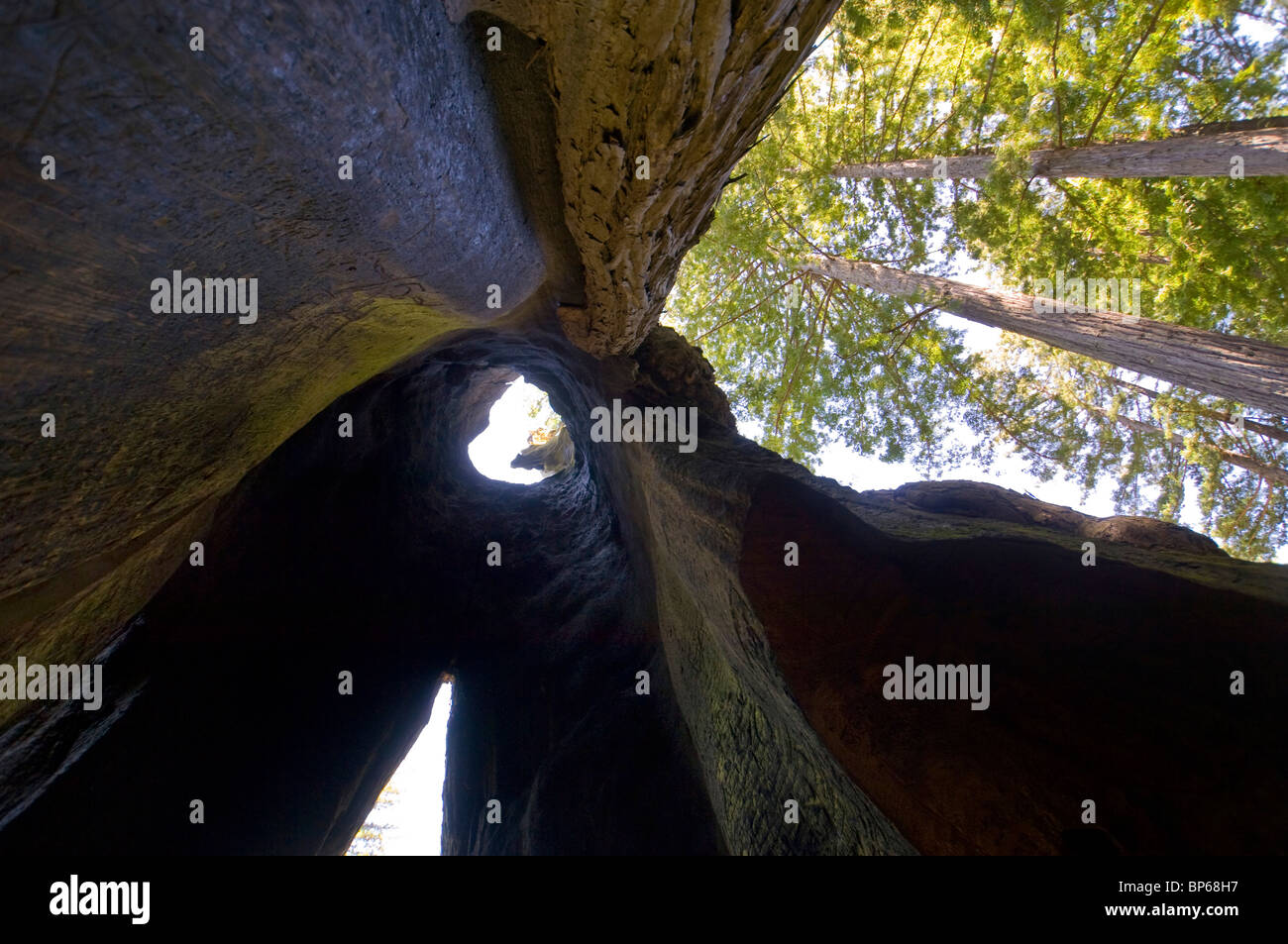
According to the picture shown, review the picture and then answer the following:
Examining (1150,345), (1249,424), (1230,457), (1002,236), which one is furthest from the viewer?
(1230,457)

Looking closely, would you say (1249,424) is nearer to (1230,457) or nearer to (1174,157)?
(1230,457)

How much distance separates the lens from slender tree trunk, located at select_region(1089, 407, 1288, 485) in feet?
32.0

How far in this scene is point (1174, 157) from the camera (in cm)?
596

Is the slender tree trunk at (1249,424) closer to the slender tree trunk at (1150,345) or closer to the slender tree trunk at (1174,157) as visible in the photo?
the slender tree trunk at (1150,345)

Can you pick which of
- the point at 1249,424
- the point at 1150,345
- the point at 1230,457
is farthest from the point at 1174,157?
the point at 1230,457

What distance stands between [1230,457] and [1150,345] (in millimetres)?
6658

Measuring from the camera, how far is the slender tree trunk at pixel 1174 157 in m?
5.41

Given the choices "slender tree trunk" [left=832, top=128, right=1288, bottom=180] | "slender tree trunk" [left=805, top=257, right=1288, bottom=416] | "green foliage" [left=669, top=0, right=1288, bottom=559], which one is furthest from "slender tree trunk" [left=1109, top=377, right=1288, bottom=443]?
"slender tree trunk" [left=832, top=128, right=1288, bottom=180]

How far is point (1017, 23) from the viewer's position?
754 cm

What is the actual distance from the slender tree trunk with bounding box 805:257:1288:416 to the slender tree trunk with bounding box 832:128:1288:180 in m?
1.46

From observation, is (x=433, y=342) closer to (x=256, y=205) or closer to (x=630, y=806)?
(x=256, y=205)

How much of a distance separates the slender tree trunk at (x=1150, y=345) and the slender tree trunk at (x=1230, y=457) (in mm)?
4040

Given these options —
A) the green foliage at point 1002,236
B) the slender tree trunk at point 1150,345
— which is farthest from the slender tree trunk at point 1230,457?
the slender tree trunk at point 1150,345
